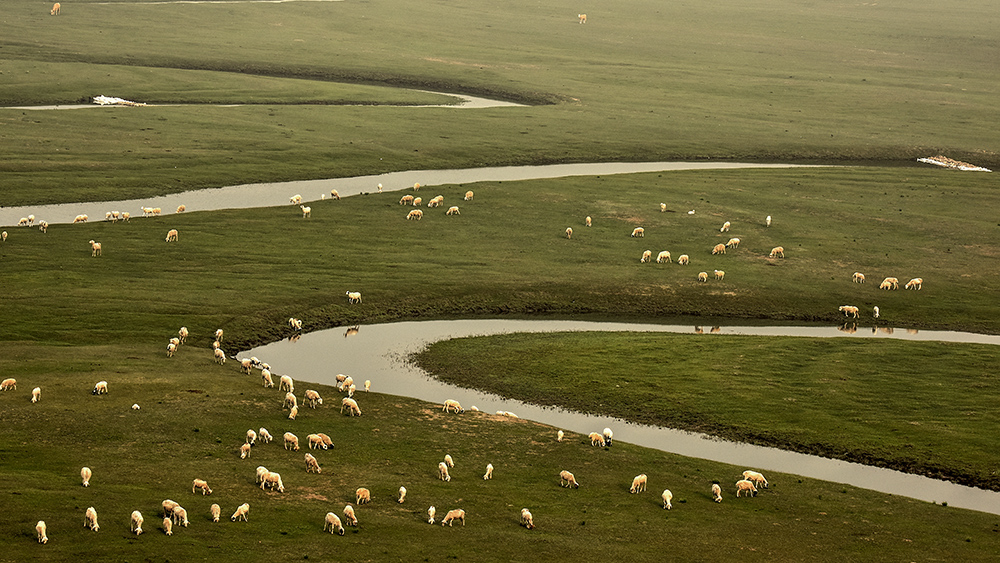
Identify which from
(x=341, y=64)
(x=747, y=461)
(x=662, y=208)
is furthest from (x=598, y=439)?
(x=341, y=64)

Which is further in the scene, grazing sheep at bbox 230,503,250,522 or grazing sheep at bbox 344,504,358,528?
grazing sheep at bbox 344,504,358,528

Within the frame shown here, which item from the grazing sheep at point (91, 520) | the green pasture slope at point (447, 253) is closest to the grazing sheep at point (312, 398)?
the green pasture slope at point (447, 253)

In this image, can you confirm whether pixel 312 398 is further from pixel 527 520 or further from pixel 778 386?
pixel 778 386

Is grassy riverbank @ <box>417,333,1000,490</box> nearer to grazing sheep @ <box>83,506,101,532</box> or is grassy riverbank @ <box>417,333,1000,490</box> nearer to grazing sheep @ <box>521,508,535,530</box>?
grazing sheep @ <box>521,508,535,530</box>

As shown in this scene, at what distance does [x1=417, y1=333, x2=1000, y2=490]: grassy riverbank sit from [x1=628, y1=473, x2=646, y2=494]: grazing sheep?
8.37 m

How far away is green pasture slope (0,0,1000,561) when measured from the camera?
33594mm

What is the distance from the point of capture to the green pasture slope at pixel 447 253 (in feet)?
110

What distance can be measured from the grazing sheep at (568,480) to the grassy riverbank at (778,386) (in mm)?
9458

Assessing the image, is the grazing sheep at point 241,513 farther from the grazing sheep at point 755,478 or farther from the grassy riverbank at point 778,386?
the grassy riverbank at point 778,386

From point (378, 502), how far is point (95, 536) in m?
8.77

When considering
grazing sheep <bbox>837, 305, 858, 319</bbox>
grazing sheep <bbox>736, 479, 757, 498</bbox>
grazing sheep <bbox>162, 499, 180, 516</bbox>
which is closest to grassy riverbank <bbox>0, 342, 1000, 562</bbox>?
grazing sheep <bbox>162, 499, 180, 516</bbox>

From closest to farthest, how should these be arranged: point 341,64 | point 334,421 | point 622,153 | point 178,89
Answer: point 334,421 → point 622,153 → point 178,89 → point 341,64

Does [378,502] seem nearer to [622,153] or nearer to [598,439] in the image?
[598,439]

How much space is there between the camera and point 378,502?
33719mm
